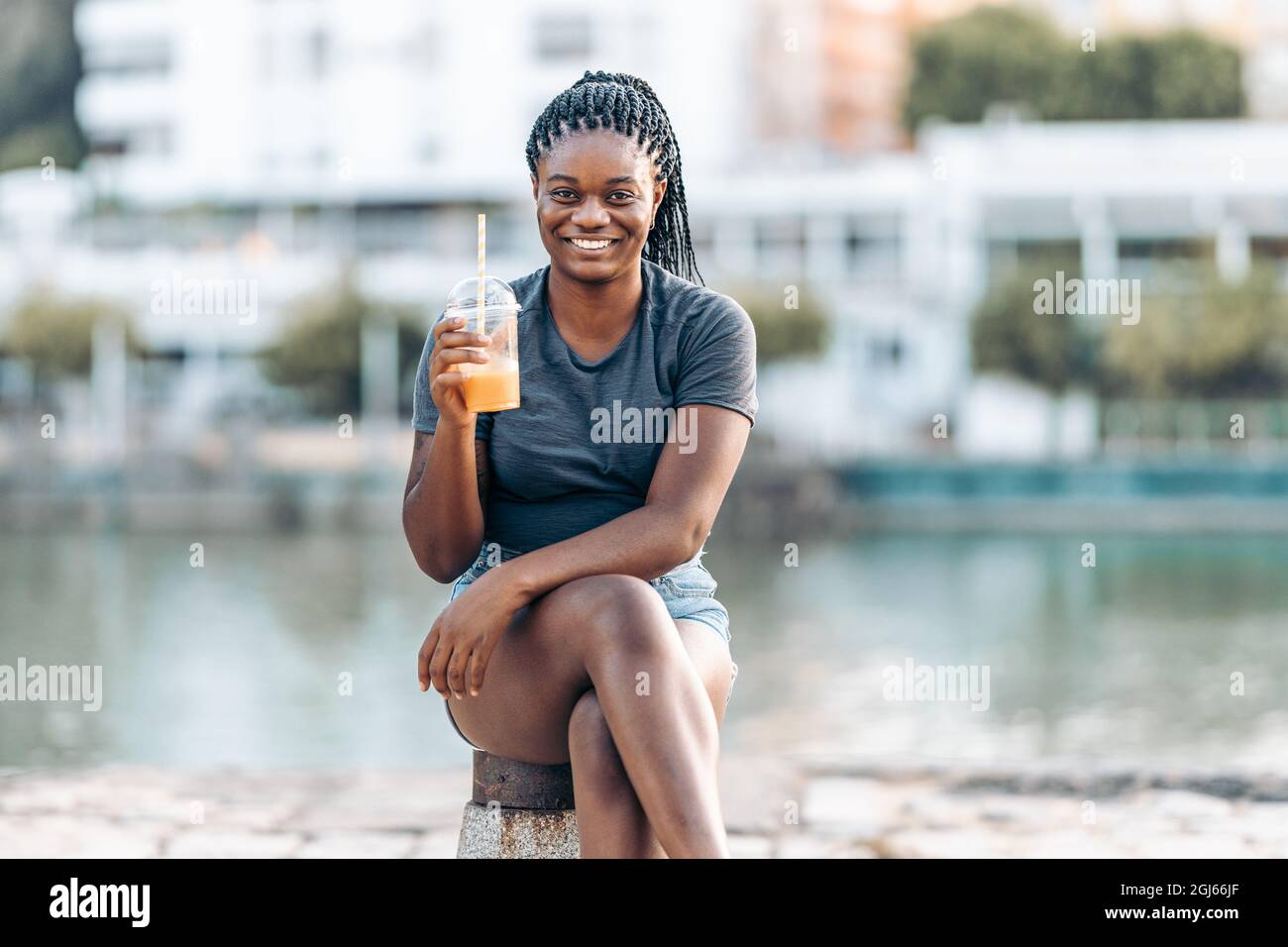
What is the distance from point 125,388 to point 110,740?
2479cm

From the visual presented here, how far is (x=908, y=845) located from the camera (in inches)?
137

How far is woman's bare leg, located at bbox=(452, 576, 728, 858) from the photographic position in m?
2.15

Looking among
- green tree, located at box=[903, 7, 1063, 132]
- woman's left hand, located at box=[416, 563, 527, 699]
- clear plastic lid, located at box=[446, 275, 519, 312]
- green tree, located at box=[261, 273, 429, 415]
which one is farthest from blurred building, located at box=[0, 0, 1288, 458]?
woman's left hand, located at box=[416, 563, 527, 699]

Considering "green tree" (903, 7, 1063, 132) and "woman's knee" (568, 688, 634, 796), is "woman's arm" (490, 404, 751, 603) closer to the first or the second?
"woman's knee" (568, 688, 634, 796)

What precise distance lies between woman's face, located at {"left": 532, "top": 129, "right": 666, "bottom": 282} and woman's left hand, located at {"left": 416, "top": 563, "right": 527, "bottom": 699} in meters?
0.51

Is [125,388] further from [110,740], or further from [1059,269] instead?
[110,740]

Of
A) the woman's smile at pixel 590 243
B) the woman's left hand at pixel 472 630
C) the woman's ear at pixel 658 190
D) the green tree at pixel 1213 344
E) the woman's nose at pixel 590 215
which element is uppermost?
the green tree at pixel 1213 344

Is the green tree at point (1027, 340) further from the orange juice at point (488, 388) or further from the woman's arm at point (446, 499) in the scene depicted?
the orange juice at point (488, 388)

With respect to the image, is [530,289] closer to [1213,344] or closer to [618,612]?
[618,612]

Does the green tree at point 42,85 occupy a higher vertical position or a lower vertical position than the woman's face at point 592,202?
higher

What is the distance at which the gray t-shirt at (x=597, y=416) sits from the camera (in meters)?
2.49

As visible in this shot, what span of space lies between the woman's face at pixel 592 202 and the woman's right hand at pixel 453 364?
0.23m

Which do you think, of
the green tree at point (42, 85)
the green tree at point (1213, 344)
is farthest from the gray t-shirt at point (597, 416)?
the green tree at point (42, 85)

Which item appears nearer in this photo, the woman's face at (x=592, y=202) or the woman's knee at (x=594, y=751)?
the woman's knee at (x=594, y=751)
